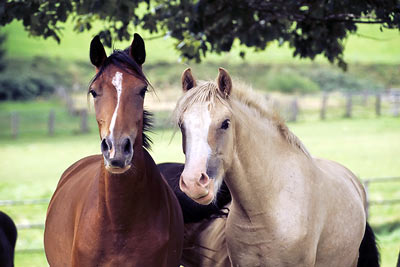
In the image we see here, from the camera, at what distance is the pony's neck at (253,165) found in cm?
371

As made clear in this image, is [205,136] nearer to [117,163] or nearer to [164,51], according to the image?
[117,163]

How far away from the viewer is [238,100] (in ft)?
12.5

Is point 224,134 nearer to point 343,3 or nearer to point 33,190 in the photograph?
point 343,3

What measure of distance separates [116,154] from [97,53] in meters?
0.79

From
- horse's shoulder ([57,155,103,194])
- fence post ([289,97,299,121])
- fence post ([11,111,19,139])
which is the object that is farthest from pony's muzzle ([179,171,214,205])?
fence post ([289,97,299,121])

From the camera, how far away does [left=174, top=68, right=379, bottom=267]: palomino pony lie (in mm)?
3398

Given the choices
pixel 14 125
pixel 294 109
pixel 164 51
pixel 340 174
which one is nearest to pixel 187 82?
pixel 340 174

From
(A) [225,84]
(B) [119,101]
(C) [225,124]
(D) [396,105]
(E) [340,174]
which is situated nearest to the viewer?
(B) [119,101]

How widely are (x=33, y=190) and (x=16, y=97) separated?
16686mm

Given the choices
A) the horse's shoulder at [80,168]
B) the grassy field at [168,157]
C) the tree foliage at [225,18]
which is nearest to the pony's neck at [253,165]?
the horse's shoulder at [80,168]

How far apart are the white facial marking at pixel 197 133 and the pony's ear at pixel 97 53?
24.5 inches

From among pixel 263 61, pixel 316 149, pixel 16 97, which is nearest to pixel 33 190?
pixel 316 149

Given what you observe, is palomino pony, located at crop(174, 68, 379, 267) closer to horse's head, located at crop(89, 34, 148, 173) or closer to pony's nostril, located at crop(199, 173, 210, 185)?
pony's nostril, located at crop(199, 173, 210, 185)

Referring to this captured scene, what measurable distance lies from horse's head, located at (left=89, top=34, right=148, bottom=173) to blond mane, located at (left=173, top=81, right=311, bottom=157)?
36cm
